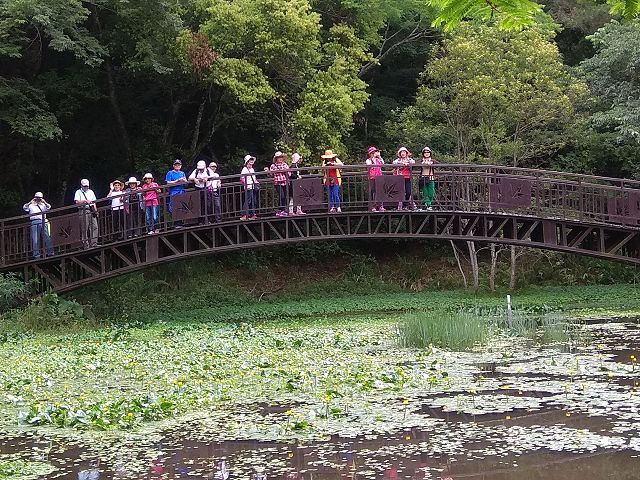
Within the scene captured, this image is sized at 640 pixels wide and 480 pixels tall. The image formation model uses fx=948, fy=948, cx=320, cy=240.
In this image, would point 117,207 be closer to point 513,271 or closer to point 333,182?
point 333,182

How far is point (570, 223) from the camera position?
19.4 metres

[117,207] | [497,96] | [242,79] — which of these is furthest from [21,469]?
[497,96]

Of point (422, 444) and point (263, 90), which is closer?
point (422, 444)

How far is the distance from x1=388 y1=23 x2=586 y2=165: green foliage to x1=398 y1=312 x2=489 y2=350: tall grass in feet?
36.9

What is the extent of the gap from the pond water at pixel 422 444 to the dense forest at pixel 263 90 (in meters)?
14.8

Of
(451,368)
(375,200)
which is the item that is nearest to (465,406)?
(451,368)

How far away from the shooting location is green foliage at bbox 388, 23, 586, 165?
23.9 meters

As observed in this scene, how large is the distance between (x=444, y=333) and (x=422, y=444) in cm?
586

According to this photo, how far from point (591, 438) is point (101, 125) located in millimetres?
23462

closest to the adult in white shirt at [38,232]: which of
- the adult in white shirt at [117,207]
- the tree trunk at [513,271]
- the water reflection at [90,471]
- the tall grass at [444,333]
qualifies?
the adult in white shirt at [117,207]

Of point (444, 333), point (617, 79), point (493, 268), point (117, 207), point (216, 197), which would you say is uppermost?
point (617, 79)

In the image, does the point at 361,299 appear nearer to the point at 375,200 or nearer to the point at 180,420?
the point at 375,200

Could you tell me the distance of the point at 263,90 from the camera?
23.6 m

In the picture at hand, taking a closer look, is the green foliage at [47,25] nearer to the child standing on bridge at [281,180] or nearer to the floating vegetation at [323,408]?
the child standing on bridge at [281,180]
